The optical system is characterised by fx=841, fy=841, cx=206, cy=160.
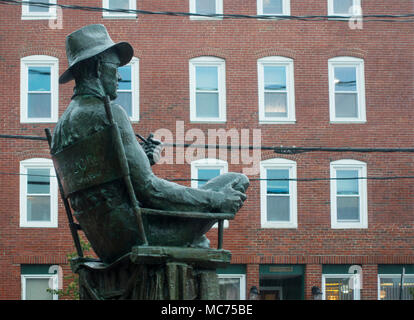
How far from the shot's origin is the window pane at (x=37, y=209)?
2711cm

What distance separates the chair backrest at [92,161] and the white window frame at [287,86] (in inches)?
870

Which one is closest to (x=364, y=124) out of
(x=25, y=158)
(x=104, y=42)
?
(x=25, y=158)

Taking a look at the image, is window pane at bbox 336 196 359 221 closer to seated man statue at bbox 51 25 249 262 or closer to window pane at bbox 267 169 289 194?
window pane at bbox 267 169 289 194

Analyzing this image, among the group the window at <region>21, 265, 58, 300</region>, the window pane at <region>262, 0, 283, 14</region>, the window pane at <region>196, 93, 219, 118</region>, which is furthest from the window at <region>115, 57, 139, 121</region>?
the window at <region>21, 265, 58, 300</region>

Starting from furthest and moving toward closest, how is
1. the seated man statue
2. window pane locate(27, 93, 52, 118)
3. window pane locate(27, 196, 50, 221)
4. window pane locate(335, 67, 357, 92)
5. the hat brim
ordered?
window pane locate(335, 67, 357, 92)
window pane locate(27, 93, 52, 118)
window pane locate(27, 196, 50, 221)
the hat brim
the seated man statue

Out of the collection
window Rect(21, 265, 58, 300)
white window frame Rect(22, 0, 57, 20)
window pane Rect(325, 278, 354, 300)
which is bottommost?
window pane Rect(325, 278, 354, 300)

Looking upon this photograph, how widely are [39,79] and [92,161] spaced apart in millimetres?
22721

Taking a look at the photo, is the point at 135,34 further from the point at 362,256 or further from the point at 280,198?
the point at 362,256

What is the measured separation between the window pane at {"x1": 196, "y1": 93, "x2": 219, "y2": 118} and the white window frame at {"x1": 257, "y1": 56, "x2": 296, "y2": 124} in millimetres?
1480

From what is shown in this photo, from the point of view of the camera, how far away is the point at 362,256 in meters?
27.6

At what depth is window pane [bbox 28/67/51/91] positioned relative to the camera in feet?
90.2

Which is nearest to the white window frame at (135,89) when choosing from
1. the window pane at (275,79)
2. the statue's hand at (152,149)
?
the window pane at (275,79)

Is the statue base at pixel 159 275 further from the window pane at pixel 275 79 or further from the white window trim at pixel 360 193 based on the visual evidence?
the window pane at pixel 275 79
